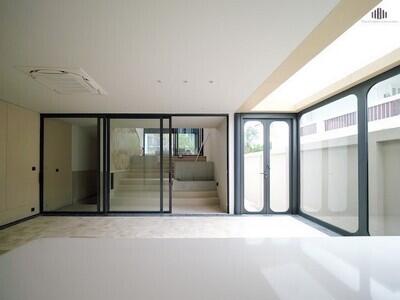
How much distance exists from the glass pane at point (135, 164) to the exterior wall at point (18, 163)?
1.64 metres

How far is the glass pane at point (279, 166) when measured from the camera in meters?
6.29

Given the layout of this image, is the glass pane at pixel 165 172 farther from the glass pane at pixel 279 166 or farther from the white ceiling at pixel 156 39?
the glass pane at pixel 279 166

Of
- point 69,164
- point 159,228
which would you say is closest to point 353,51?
point 159,228

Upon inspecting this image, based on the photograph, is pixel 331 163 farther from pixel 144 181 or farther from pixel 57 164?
pixel 57 164

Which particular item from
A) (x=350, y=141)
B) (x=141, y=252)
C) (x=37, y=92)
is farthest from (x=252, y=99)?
(x=141, y=252)

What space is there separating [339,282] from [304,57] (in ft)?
9.90

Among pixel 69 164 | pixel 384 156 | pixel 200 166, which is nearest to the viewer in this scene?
pixel 384 156

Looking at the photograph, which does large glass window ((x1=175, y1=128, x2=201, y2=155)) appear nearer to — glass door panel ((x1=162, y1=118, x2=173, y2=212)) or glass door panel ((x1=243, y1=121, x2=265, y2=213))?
glass door panel ((x1=162, y1=118, x2=173, y2=212))

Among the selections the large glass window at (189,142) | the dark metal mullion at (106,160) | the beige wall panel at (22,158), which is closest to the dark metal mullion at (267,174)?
the dark metal mullion at (106,160)

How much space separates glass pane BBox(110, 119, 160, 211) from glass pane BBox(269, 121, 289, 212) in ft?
8.60

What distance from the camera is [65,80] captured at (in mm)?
3783

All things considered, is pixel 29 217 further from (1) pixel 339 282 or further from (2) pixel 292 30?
(1) pixel 339 282

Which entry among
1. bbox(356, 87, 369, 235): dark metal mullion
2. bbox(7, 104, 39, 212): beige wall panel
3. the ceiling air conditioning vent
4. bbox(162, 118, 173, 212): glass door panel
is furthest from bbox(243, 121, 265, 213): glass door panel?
bbox(7, 104, 39, 212): beige wall panel

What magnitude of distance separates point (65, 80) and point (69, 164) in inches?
162
